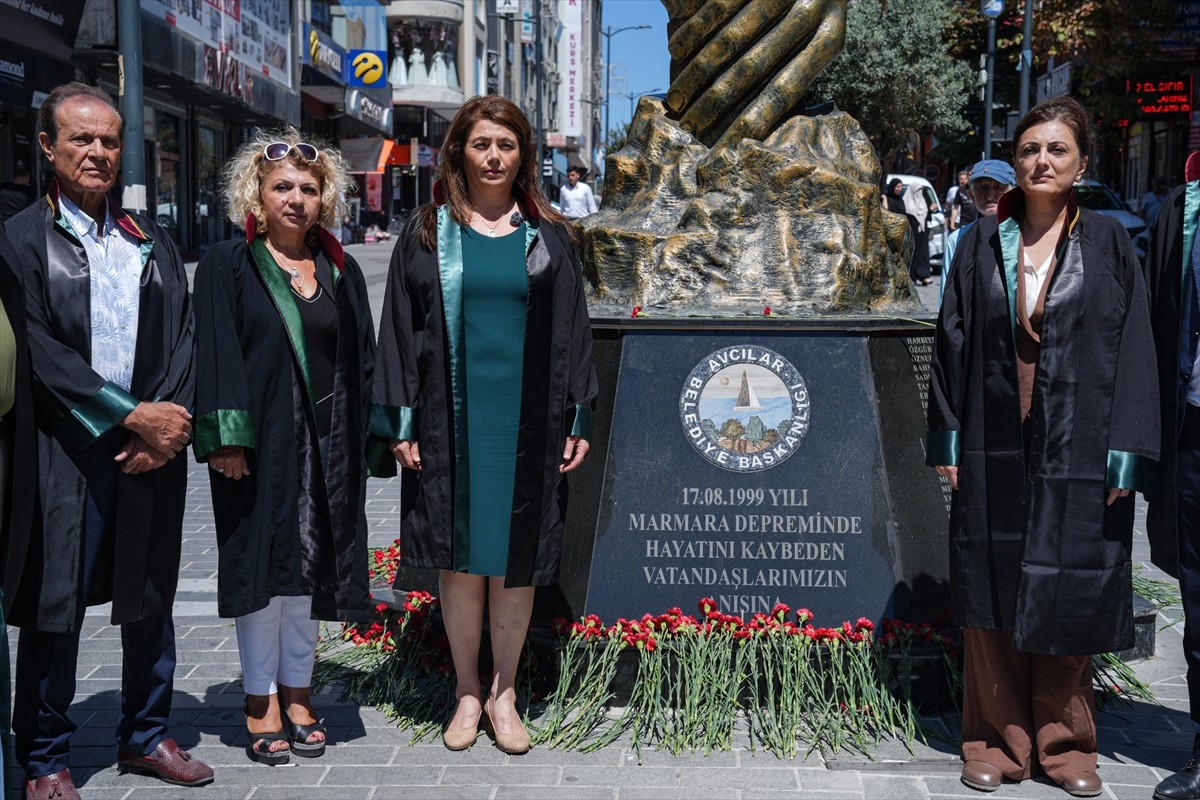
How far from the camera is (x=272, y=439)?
4258 millimetres

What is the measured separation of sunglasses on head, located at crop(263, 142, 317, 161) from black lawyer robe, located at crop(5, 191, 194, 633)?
45 centimetres

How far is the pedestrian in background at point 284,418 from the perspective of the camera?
13.8ft

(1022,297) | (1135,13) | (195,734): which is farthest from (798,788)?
(1135,13)

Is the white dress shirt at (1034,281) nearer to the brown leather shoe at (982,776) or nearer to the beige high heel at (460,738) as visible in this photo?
the brown leather shoe at (982,776)

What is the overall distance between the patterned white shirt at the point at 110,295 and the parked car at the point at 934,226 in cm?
1839

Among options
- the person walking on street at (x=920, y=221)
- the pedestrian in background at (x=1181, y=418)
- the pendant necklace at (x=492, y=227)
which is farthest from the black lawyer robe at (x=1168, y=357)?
the person walking on street at (x=920, y=221)

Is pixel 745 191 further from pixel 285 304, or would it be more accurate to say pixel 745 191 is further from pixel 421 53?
pixel 421 53

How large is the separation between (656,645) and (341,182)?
1.84 m

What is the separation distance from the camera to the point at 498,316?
434 centimetres

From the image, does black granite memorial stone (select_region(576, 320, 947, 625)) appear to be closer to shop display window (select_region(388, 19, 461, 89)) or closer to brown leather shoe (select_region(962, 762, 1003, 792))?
brown leather shoe (select_region(962, 762, 1003, 792))

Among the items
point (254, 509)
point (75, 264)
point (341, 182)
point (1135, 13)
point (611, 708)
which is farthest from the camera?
point (1135, 13)

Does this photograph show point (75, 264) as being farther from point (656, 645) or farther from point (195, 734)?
point (656, 645)

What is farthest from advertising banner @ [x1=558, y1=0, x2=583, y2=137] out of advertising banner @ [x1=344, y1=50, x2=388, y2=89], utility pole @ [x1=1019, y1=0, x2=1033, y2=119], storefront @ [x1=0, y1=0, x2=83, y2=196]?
storefront @ [x1=0, y1=0, x2=83, y2=196]

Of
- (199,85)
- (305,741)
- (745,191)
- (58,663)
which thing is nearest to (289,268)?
(58,663)
